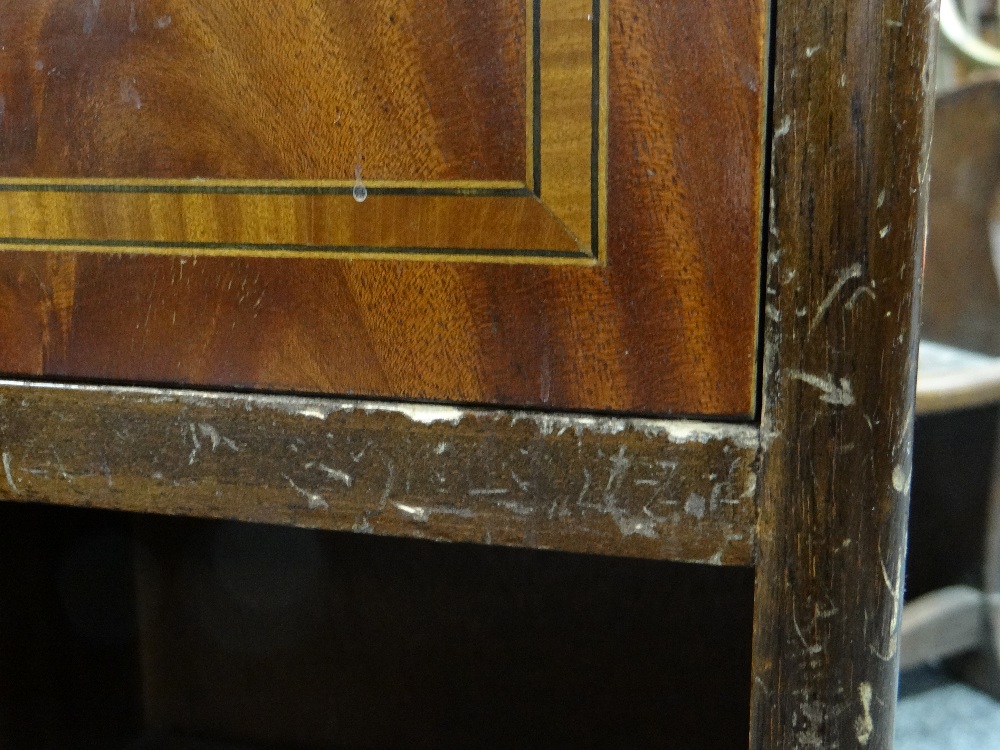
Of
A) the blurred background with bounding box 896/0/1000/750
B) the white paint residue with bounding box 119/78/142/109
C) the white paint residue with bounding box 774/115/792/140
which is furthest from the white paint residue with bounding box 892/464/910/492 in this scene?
the blurred background with bounding box 896/0/1000/750

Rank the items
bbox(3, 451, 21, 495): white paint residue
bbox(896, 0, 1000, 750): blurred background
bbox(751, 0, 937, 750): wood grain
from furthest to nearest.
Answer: bbox(896, 0, 1000, 750): blurred background → bbox(3, 451, 21, 495): white paint residue → bbox(751, 0, 937, 750): wood grain

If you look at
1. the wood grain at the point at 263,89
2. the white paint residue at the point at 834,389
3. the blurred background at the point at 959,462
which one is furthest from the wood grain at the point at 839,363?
the blurred background at the point at 959,462

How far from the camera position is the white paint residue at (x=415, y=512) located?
409mm

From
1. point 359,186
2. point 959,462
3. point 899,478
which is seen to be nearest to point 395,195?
point 359,186

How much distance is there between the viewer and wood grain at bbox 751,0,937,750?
13.8 inches

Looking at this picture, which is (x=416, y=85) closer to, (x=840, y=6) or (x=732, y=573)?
(x=840, y=6)

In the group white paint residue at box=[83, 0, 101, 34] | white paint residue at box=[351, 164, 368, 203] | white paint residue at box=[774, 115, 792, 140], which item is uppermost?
white paint residue at box=[83, 0, 101, 34]

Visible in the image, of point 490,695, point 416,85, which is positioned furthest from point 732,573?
point 416,85

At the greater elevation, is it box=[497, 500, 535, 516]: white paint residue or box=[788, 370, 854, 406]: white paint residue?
box=[788, 370, 854, 406]: white paint residue

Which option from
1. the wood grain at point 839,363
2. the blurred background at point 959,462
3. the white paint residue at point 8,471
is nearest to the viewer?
the wood grain at point 839,363

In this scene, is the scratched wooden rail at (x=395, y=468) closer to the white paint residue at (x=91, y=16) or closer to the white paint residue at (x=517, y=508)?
the white paint residue at (x=517, y=508)

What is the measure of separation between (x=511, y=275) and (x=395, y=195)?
0.19 ft

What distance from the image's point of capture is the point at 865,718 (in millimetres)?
390

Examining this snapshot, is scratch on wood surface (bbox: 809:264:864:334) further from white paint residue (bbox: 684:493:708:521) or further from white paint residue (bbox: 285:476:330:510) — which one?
white paint residue (bbox: 285:476:330:510)
